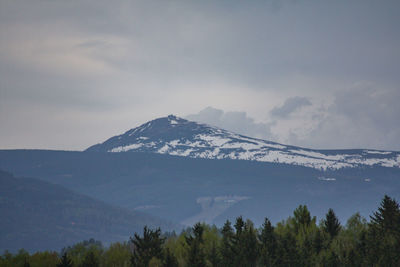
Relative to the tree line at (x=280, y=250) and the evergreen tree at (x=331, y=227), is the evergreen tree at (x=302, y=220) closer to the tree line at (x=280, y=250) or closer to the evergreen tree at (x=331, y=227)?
the tree line at (x=280, y=250)

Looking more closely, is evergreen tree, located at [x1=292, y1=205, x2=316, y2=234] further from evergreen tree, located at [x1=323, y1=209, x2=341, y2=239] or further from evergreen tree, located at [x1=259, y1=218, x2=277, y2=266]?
evergreen tree, located at [x1=259, y1=218, x2=277, y2=266]

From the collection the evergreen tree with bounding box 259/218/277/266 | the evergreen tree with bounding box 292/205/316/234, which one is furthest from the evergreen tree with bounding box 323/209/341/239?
the evergreen tree with bounding box 259/218/277/266

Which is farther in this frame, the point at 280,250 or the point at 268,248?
the point at 268,248

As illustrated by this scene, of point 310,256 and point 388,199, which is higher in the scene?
point 388,199

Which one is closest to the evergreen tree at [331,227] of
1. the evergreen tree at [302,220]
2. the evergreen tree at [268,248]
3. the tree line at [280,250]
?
the tree line at [280,250]

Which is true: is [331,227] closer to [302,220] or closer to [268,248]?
[302,220]

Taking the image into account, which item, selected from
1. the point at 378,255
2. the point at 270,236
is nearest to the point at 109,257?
the point at 270,236

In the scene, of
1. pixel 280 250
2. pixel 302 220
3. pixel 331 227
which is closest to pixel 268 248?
pixel 280 250

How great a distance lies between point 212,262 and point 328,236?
24051 millimetres

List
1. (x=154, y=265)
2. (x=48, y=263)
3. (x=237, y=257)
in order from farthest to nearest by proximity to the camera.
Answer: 1. (x=48, y=263)
2. (x=237, y=257)
3. (x=154, y=265)

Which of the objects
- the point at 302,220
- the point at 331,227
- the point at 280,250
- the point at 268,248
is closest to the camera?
the point at 280,250

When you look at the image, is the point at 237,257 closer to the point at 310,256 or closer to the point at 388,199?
the point at 310,256

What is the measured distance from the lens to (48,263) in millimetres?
111938

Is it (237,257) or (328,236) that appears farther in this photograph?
(328,236)
